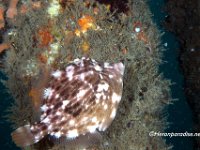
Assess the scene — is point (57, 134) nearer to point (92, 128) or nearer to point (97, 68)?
point (92, 128)

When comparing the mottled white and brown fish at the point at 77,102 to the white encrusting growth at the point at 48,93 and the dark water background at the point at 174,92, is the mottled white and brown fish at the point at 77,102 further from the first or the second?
the dark water background at the point at 174,92

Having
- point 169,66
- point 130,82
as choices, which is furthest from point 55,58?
point 169,66

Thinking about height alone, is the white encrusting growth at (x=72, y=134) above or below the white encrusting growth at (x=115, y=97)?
below

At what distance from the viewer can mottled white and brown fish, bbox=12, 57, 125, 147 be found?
10.7ft

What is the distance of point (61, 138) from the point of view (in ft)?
11.1

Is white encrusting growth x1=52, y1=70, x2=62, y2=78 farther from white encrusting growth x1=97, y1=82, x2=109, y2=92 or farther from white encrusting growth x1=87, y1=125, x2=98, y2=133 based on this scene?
white encrusting growth x1=87, y1=125, x2=98, y2=133

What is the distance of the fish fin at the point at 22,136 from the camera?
309 cm

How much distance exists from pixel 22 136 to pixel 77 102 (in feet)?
2.37

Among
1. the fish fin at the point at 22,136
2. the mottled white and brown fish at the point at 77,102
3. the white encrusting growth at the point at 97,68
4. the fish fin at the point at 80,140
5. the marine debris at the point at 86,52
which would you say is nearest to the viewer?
the fish fin at the point at 22,136

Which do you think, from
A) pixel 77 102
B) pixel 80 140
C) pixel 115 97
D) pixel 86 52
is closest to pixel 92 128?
pixel 80 140

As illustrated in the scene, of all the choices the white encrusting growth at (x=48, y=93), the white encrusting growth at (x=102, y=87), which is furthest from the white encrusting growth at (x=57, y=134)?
the white encrusting growth at (x=102, y=87)

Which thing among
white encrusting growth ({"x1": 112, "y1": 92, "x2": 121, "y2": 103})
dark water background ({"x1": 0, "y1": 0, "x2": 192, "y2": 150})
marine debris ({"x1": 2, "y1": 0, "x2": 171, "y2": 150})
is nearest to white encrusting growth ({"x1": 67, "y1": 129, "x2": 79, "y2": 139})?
white encrusting growth ({"x1": 112, "y1": 92, "x2": 121, "y2": 103})

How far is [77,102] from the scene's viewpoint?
133 inches

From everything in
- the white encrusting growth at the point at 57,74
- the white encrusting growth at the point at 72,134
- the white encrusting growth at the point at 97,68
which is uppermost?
the white encrusting growth at the point at 97,68
